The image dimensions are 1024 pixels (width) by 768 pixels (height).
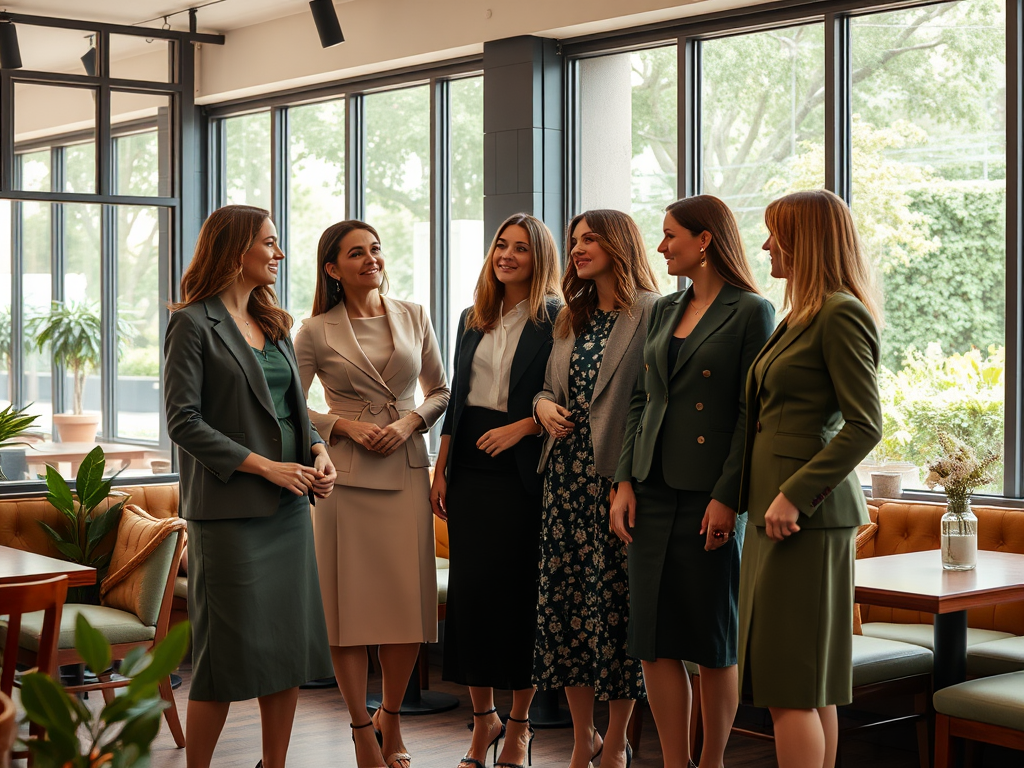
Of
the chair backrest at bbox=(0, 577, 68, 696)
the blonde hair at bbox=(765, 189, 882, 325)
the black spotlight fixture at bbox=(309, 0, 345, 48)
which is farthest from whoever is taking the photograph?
the black spotlight fixture at bbox=(309, 0, 345, 48)

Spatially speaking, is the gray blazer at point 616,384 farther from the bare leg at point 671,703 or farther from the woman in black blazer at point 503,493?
the bare leg at point 671,703

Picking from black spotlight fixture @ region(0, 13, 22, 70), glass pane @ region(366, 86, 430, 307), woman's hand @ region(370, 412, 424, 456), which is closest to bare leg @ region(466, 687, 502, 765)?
woman's hand @ region(370, 412, 424, 456)

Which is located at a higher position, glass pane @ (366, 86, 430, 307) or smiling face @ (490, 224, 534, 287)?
glass pane @ (366, 86, 430, 307)

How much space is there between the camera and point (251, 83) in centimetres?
731

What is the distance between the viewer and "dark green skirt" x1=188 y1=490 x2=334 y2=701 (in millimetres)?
2969

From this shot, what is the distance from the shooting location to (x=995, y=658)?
150 inches

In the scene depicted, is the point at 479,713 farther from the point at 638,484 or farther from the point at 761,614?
the point at 761,614

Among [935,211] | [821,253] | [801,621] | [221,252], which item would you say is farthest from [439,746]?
[935,211]

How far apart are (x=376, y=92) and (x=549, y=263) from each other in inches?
143

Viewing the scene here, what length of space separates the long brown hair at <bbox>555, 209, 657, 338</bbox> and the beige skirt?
0.76m

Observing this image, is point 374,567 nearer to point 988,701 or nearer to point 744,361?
point 744,361

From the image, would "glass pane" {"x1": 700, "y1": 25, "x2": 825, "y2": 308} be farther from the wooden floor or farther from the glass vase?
the wooden floor

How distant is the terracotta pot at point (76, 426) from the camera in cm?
629

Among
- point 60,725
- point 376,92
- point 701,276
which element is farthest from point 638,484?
point 376,92
